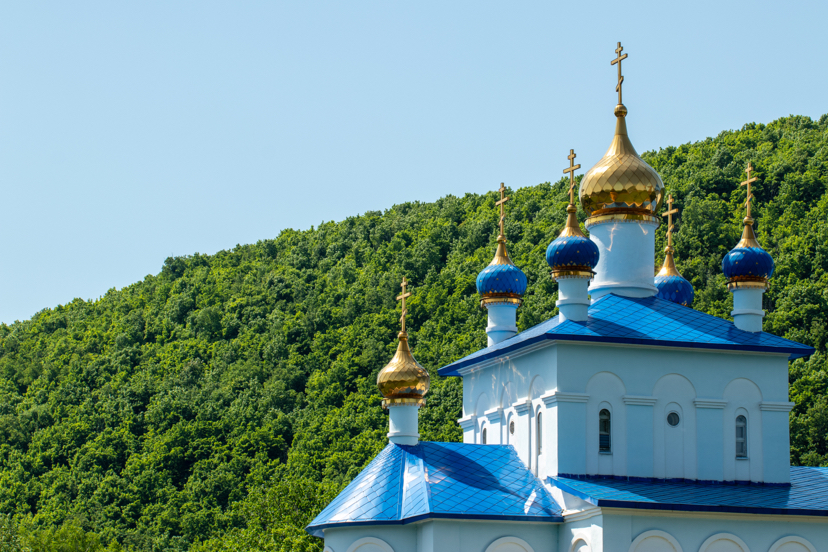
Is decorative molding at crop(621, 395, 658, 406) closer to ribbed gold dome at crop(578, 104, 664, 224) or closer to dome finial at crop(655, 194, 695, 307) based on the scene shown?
ribbed gold dome at crop(578, 104, 664, 224)

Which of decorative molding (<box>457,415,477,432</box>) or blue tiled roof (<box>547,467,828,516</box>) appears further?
decorative molding (<box>457,415,477,432</box>)

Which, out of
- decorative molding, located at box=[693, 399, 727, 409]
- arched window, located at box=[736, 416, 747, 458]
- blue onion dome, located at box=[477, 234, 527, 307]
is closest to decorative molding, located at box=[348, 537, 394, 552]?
decorative molding, located at box=[693, 399, 727, 409]

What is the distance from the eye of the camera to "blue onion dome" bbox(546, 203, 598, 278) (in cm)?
1616

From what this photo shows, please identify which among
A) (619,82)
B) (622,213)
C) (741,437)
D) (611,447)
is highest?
(619,82)

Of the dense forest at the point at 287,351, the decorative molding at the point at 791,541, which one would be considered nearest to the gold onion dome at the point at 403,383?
the decorative molding at the point at 791,541

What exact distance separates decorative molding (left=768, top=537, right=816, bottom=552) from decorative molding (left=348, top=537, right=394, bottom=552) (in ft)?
16.0

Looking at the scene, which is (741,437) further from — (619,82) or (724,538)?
(619,82)

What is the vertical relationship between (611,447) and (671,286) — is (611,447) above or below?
below

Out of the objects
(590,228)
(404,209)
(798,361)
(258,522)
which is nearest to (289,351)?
(404,209)

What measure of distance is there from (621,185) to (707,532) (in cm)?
546

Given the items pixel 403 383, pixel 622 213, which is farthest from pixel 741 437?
pixel 403 383

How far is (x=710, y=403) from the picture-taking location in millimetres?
15742

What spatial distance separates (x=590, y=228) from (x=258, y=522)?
1530 cm

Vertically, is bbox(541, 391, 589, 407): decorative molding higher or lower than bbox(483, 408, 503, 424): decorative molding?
higher
